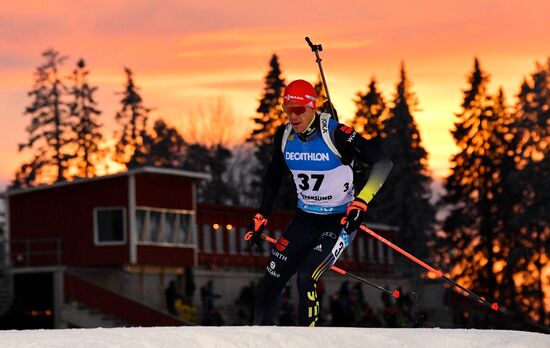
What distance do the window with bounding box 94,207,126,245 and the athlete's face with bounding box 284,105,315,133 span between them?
3599 cm

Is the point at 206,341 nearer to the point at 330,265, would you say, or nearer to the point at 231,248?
the point at 330,265

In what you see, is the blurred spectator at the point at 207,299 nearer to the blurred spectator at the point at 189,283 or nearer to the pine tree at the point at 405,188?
the blurred spectator at the point at 189,283

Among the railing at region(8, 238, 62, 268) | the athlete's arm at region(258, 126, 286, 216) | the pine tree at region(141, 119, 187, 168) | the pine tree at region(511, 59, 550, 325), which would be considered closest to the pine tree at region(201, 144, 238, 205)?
the pine tree at region(141, 119, 187, 168)

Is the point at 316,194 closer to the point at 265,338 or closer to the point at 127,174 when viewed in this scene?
the point at 265,338

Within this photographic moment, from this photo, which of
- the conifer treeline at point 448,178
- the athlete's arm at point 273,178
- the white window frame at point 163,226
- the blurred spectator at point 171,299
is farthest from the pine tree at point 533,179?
the athlete's arm at point 273,178

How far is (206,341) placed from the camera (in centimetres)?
782

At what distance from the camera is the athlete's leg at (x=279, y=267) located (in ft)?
34.4

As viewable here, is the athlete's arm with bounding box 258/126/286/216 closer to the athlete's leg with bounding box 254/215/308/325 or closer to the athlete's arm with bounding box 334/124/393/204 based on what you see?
the athlete's leg with bounding box 254/215/308/325

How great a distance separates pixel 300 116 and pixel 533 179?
54258mm

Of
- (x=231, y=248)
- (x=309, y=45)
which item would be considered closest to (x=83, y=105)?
(x=231, y=248)

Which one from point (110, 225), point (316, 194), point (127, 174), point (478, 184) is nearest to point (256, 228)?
point (316, 194)

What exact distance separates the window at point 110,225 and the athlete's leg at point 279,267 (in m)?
35.7

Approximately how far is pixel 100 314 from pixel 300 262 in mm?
33131

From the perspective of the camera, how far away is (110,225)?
153 ft
